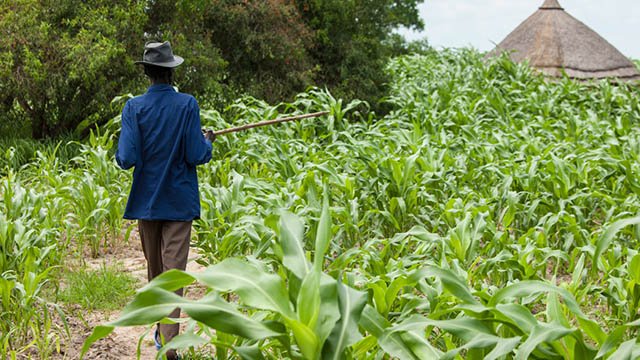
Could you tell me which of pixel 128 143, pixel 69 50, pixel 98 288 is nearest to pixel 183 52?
pixel 69 50

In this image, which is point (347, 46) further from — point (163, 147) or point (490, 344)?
point (490, 344)

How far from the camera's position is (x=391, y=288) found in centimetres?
348

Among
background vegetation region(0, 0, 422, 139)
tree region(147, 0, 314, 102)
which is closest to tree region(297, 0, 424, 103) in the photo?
background vegetation region(0, 0, 422, 139)

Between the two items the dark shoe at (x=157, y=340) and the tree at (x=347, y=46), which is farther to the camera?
the tree at (x=347, y=46)

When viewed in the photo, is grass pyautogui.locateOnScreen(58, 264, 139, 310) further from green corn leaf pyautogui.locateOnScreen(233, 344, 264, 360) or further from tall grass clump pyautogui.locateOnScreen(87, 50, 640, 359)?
green corn leaf pyautogui.locateOnScreen(233, 344, 264, 360)

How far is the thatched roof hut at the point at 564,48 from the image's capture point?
51.2 ft

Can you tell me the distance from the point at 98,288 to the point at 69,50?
16.4ft

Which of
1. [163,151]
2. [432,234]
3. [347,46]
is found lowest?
[432,234]

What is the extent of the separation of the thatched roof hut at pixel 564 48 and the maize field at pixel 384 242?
4263 mm

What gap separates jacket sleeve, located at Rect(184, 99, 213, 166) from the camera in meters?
4.40

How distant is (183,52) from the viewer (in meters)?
10.0

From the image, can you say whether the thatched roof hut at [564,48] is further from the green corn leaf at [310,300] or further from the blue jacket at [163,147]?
the green corn leaf at [310,300]

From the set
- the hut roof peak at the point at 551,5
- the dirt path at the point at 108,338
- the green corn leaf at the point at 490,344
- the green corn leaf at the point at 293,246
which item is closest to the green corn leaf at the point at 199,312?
the green corn leaf at the point at 293,246

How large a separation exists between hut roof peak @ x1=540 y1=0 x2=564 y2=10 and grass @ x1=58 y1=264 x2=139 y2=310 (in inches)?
532
